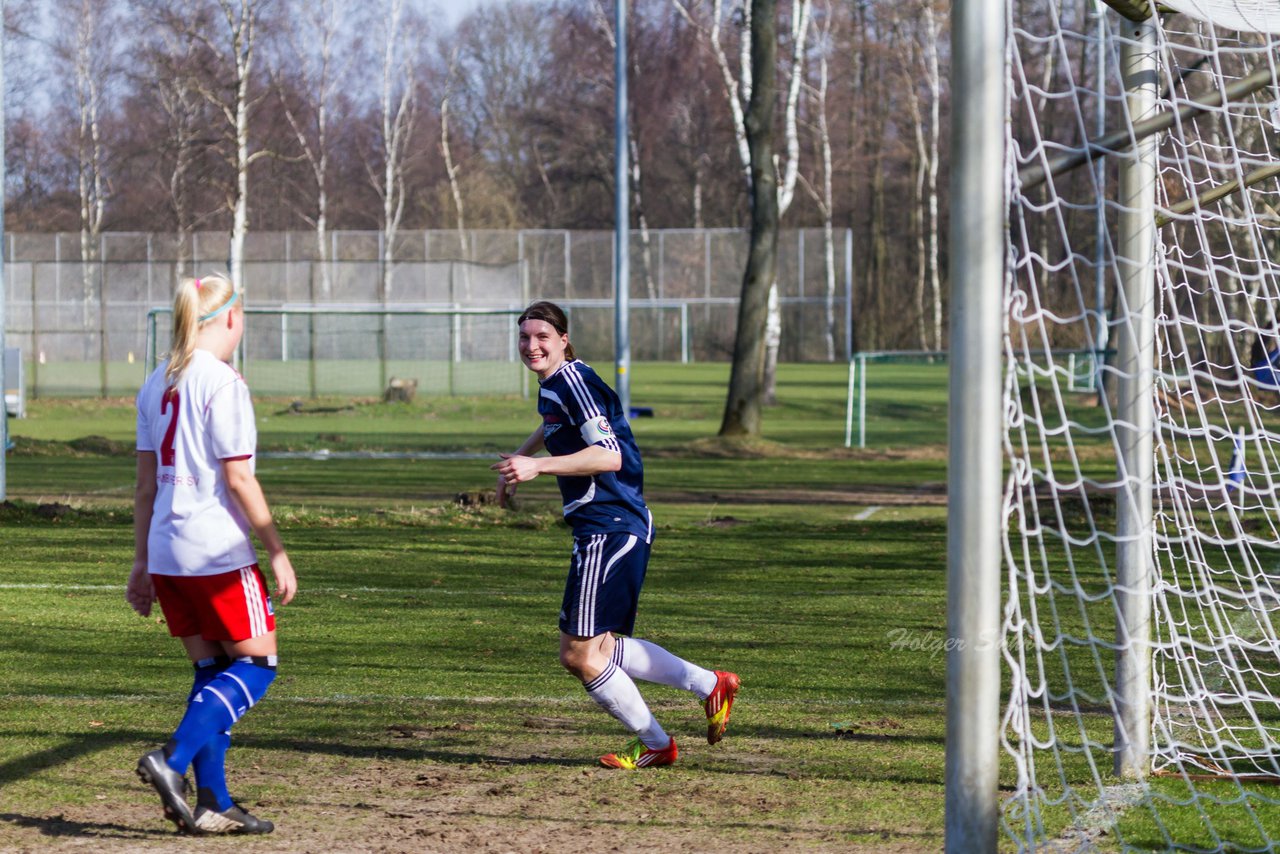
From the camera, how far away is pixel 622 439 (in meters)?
5.42

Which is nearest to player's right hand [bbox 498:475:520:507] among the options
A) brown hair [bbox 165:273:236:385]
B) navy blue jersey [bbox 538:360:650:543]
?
navy blue jersey [bbox 538:360:650:543]

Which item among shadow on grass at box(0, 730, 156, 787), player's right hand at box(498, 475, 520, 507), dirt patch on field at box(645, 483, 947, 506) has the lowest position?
dirt patch on field at box(645, 483, 947, 506)

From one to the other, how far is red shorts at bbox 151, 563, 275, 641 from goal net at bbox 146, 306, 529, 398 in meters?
27.4

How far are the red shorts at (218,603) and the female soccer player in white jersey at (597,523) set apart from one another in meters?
1.02

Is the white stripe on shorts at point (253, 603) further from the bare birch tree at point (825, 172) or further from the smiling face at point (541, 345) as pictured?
the bare birch tree at point (825, 172)

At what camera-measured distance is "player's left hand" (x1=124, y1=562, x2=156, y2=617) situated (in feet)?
15.3

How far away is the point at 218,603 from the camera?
4.50 meters

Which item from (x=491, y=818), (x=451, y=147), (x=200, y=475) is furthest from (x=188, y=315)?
(x=451, y=147)

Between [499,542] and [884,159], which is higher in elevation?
[884,159]

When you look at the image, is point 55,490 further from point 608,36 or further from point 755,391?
point 608,36

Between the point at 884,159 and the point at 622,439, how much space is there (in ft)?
176

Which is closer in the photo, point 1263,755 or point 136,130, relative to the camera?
point 1263,755

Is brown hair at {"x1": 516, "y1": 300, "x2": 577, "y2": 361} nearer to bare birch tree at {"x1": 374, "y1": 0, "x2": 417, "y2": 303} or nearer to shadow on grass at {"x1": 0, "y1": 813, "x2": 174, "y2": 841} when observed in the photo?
shadow on grass at {"x1": 0, "y1": 813, "x2": 174, "y2": 841}

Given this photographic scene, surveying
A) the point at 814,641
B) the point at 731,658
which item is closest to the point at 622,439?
the point at 731,658
